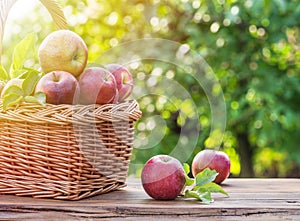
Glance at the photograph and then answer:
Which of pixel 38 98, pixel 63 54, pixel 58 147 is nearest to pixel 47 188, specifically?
pixel 58 147

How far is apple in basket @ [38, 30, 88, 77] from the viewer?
1346mm

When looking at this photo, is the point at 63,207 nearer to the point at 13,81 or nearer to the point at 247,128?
the point at 13,81

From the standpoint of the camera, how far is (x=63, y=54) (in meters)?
1.34

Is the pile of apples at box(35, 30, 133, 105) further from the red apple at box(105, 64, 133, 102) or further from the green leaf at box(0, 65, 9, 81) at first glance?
the green leaf at box(0, 65, 9, 81)

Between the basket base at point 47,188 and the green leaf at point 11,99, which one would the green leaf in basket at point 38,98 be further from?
the basket base at point 47,188

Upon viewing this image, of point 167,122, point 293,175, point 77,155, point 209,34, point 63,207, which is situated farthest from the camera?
point 293,175

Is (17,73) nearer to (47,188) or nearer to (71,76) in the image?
(71,76)

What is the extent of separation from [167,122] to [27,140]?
199 centimetres

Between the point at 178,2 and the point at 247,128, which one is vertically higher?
the point at 178,2

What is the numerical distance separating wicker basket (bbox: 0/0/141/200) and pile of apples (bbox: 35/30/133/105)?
31 millimetres

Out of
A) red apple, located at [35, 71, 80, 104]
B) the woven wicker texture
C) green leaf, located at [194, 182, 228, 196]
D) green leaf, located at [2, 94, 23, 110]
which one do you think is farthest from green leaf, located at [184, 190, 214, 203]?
green leaf, located at [2, 94, 23, 110]

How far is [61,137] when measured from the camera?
1.30 metres

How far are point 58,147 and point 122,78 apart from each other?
0.26 m

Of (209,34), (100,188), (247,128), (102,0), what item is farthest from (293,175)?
(100,188)
